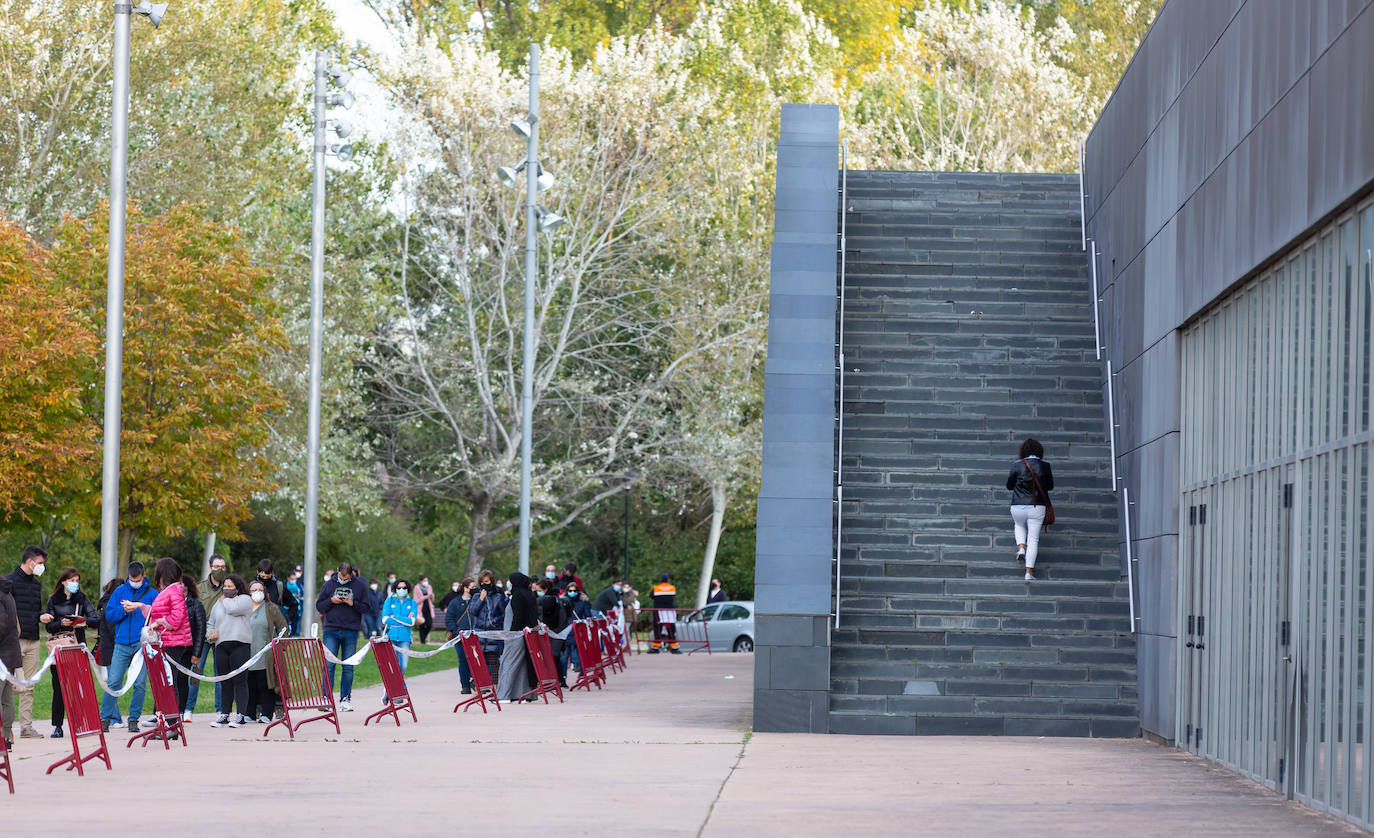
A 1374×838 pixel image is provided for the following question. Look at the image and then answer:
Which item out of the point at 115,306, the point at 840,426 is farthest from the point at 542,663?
the point at 115,306

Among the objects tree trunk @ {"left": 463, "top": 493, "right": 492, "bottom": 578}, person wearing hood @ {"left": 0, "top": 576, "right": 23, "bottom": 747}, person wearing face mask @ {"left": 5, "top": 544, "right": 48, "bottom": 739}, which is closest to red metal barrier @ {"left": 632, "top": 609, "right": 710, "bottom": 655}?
tree trunk @ {"left": 463, "top": 493, "right": 492, "bottom": 578}

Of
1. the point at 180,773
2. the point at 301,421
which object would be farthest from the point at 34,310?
the point at 180,773

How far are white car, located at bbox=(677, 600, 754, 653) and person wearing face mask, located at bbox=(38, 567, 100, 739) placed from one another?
23.2 m

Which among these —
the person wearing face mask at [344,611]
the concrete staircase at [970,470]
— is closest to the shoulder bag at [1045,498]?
the concrete staircase at [970,470]

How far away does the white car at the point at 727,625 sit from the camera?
3962cm

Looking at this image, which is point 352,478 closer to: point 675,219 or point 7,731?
point 675,219

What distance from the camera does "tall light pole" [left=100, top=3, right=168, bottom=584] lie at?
19125mm

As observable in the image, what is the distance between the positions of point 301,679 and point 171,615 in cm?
139

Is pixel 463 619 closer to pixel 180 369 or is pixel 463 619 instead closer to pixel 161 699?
pixel 180 369

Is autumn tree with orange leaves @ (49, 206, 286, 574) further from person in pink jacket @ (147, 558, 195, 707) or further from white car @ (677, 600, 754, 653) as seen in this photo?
person in pink jacket @ (147, 558, 195, 707)

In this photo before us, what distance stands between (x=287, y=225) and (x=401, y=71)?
14.3ft

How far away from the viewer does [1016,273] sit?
22688 millimetres

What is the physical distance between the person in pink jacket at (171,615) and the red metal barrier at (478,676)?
12.8 ft

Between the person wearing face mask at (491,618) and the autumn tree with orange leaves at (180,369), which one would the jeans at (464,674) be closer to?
the person wearing face mask at (491,618)
